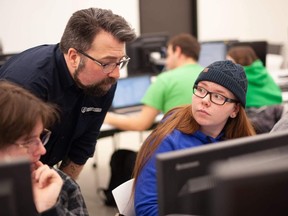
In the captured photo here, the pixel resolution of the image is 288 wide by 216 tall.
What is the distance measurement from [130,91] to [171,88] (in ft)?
2.58

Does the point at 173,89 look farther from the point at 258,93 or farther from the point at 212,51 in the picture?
the point at 212,51

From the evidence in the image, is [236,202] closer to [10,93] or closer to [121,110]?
[10,93]

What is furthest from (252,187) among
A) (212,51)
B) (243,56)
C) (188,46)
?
(212,51)

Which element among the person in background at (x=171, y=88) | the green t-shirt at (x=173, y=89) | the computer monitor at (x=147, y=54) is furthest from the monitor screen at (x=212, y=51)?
the green t-shirt at (x=173, y=89)

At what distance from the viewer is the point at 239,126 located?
6.01 ft

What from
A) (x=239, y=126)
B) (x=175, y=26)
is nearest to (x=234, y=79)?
(x=239, y=126)

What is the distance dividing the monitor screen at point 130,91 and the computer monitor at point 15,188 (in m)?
2.94

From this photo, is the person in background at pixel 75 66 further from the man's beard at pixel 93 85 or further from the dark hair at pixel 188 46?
the dark hair at pixel 188 46

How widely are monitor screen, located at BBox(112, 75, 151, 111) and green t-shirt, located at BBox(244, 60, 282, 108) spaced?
913mm

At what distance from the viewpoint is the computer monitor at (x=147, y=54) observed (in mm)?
Answer: 4609

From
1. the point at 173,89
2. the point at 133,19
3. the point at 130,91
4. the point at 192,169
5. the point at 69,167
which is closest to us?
the point at 192,169

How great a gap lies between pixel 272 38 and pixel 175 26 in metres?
1.54

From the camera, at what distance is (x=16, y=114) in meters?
1.13

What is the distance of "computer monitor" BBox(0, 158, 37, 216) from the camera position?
773mm
